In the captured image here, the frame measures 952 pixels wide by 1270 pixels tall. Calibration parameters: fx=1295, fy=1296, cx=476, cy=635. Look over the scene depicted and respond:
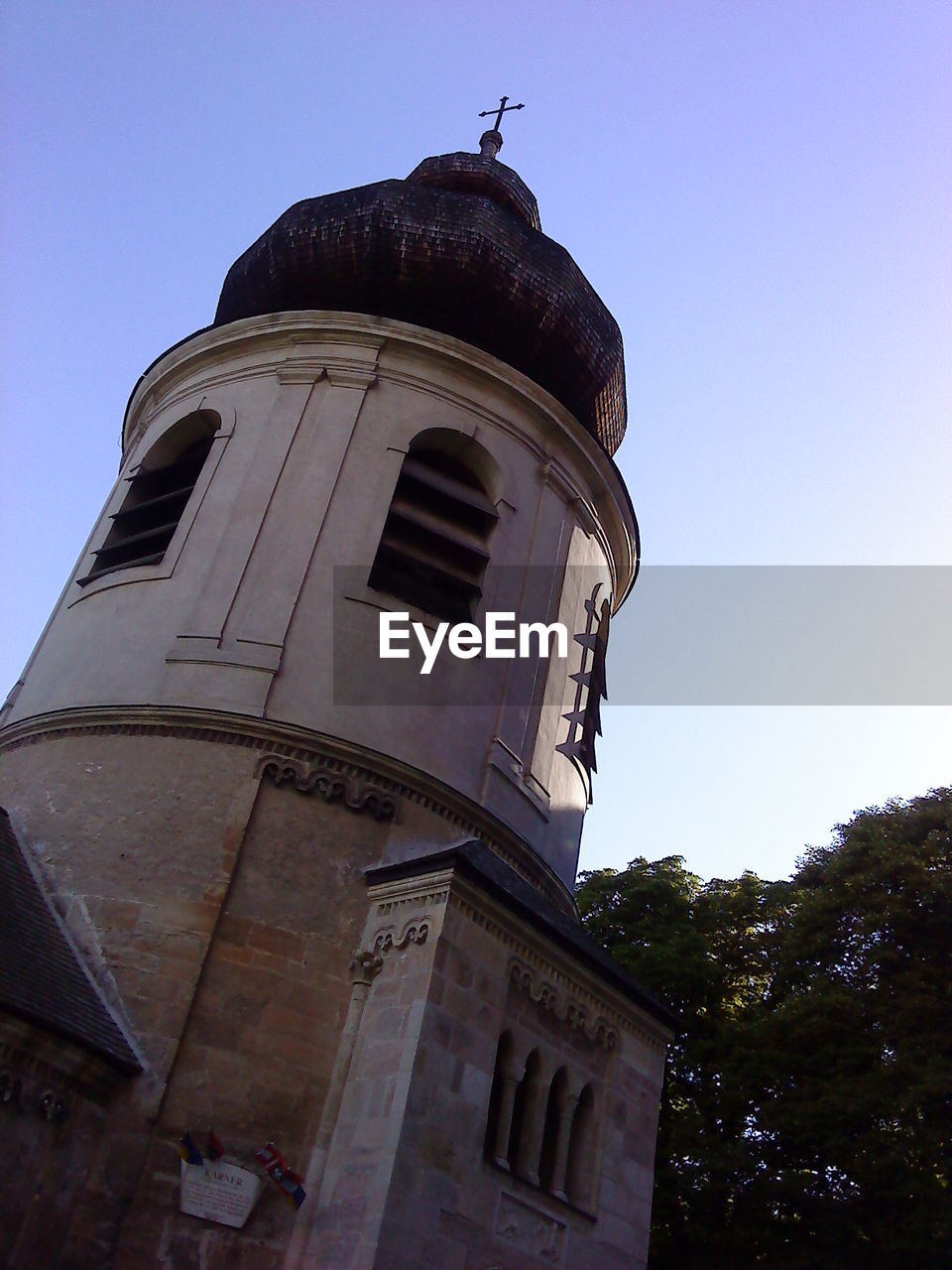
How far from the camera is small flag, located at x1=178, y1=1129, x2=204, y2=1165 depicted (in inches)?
369

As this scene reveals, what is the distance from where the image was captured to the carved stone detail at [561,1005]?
1085cm

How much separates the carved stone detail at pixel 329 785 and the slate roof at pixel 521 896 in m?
0.64

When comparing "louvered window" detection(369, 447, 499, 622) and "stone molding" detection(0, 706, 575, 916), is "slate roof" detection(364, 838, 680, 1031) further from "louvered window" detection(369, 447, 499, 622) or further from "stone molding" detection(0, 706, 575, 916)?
"louvered window" detection(369, 447, 499, 622)

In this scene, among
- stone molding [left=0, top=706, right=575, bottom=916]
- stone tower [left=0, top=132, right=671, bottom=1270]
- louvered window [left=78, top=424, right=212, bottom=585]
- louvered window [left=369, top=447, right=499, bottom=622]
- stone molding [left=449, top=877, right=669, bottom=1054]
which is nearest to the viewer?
stone tower [left=0, top=132, right=671, bottom=1270]

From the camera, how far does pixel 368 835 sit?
11438mm

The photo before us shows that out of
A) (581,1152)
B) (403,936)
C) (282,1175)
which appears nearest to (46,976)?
(282,1175)

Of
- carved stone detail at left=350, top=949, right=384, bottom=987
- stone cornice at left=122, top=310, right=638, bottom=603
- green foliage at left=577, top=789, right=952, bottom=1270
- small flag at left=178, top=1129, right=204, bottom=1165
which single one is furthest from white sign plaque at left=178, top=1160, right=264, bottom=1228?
green foliage at left=577, top=789, right=952, bottom=1270

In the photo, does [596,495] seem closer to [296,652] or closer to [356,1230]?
[296,652]

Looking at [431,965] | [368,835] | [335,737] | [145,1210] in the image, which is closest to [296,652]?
[335,737]

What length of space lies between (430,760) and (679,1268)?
36.1 feet

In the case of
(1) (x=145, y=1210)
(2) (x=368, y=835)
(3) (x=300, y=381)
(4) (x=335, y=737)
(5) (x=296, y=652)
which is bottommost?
(1) (x=145, y=1210)

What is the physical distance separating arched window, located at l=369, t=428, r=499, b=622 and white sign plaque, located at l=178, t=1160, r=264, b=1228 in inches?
220

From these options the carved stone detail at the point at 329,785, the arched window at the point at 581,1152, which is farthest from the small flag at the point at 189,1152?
the arched window at the point at 581,1152

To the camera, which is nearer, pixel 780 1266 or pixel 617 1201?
pixel 617 1201
